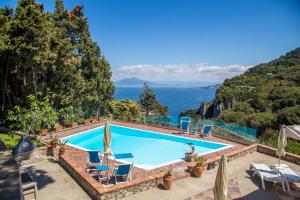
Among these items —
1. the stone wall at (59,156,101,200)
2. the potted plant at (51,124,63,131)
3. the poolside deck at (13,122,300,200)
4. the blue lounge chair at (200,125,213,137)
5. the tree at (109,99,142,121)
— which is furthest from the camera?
the tree at (109,99,142,121)

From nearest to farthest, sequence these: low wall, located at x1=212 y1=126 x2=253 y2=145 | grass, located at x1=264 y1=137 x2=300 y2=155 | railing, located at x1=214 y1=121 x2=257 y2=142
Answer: grass, located at x1=264 y1=137 x2=300 y2=155, railing, located at x1=214 y1=121 x2=257 y2=142, low wall, located at x1=212 y1=126 x2=253 y2=145

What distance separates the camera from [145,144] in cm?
1596

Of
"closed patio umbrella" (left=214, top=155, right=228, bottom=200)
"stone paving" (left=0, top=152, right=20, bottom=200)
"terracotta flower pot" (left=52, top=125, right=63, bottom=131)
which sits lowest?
"terracotta flower pot" (left=52, top=125, right=63, bottom=131)

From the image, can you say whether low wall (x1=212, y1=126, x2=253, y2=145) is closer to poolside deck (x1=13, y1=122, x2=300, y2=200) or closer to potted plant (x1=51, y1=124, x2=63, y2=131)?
poolside deck (x1=13, y1=122, x2=300, y2=200)

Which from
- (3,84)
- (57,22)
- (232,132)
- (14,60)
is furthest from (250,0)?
(3,84)

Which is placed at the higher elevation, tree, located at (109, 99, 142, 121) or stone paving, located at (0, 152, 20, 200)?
stone paving, located at (0, 152, 20, 200)

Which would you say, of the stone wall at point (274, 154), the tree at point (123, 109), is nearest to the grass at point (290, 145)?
the stone wall at point (274, 154)

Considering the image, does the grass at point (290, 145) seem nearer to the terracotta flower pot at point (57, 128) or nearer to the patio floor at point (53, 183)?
the patio floor at point (53, 183)

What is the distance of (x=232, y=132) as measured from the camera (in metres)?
15.1

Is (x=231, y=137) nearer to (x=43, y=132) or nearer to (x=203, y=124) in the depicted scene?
(x=203, y=124)

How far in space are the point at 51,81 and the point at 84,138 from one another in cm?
560

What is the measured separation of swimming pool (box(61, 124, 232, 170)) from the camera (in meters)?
13.1

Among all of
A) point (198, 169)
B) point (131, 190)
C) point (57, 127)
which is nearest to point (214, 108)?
point (57, 127)

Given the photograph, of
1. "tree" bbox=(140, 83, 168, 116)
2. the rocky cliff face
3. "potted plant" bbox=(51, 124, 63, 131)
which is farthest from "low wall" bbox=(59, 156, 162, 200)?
the rocky cliff face
